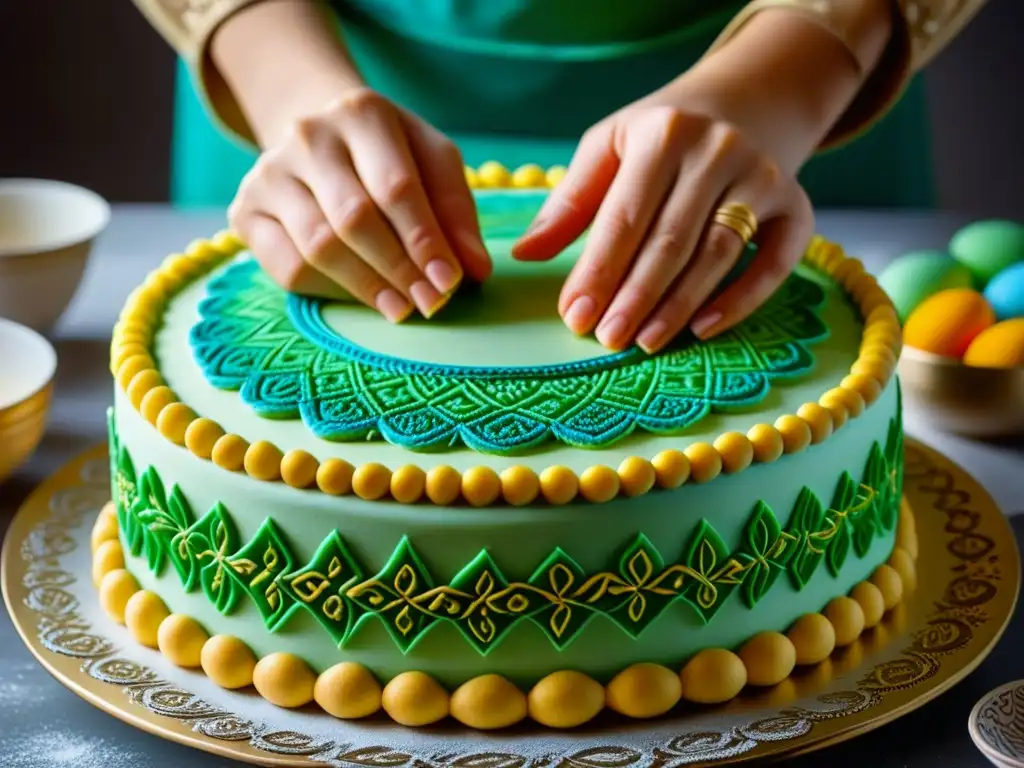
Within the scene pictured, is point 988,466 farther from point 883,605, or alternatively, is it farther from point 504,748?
point 504,748

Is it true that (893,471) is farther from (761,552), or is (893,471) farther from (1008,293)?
(1008,293)

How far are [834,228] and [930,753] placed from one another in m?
1.19

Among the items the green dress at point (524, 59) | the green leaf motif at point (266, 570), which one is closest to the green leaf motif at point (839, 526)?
the green leaf motif at point (266, 570)

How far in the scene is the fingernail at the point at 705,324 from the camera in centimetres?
149

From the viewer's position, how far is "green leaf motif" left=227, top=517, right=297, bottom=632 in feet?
4.30

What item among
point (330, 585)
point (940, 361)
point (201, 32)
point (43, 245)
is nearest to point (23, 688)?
point (330, 585)

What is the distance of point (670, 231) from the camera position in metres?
1.47

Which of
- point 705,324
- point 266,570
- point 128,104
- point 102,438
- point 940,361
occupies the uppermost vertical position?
point 705,324

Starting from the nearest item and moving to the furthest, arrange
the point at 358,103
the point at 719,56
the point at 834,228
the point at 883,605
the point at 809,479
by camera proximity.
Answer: the point at 809,479
the point at 883,605
the point at 358,103
the point at 719,56
the point at 834,228

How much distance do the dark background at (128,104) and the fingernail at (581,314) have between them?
2.49m

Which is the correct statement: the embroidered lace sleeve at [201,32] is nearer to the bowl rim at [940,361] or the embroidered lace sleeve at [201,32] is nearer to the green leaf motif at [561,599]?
the bowl rim at [940,361]

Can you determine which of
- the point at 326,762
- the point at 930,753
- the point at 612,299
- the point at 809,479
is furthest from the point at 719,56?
the point at 326,762

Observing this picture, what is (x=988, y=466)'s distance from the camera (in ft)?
6.06

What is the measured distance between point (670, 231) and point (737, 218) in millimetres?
78
